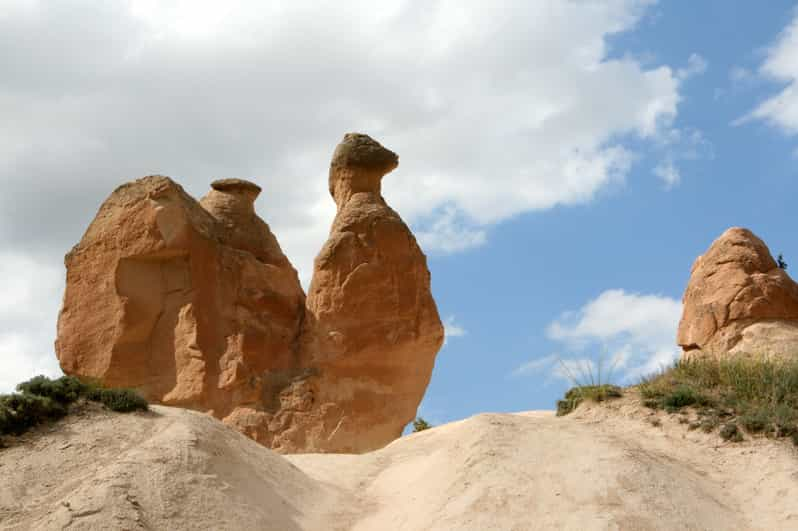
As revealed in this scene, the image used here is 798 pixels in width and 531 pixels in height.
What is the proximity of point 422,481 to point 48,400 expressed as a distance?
4.67 m

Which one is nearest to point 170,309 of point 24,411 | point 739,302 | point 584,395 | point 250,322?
point 250,322

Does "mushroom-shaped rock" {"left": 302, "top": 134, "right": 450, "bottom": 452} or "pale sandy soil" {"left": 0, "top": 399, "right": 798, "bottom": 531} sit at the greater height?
"mushroom-shaped rock" {"left": 302, "top": 134, "right": 450, "bottom": 452}

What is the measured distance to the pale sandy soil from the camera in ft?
38.0

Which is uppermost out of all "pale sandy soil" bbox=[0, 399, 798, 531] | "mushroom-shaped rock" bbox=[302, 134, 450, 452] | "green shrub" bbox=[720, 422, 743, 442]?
"mushroom-shaped rock" bbox=[302, 134, 450, 452]

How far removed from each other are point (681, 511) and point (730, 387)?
12.2ft

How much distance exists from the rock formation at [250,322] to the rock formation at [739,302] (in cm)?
621

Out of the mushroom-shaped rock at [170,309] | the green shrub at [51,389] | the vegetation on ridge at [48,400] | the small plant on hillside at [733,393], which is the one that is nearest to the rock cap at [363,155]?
the mushroom-shaped rock at [170,309]

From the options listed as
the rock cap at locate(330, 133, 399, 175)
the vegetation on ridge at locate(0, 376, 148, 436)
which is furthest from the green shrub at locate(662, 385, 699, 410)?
the rock cap at locate(330, 133, 399, 175)

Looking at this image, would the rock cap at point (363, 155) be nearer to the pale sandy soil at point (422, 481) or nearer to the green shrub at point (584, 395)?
the green shrub at point (584, 395)

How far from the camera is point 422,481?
13672 mm

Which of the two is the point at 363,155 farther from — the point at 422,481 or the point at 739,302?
the point at 422,481

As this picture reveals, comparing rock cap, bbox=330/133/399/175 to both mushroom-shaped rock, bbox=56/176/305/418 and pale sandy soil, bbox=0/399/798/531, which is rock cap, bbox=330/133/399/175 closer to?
mushroom-shaped rock, bbox=56/176/305/418

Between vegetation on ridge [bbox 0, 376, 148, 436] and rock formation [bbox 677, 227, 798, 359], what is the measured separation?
41.7ft

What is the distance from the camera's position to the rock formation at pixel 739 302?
22.8 metres
